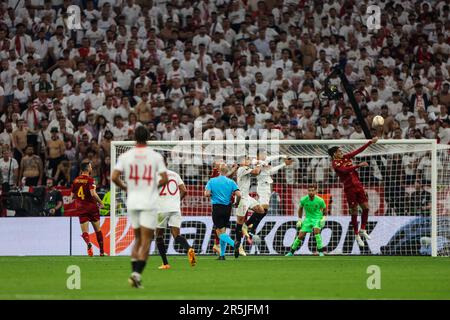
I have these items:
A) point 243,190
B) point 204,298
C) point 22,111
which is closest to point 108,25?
point 22,111

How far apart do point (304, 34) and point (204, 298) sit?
19.8 m

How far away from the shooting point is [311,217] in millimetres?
25172

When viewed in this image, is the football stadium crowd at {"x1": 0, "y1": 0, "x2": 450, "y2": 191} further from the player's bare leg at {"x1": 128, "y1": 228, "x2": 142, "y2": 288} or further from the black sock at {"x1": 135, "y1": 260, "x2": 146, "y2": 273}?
the black sock at {"x1": 135, "y1": 260, "x2": 146, "y2": 273}

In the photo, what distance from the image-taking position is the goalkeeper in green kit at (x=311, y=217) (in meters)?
25.1

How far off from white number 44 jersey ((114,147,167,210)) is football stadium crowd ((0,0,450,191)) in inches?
544

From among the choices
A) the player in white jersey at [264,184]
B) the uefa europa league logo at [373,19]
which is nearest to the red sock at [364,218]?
the player in white jersey at [264,184]

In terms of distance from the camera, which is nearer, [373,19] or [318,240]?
[318,240]

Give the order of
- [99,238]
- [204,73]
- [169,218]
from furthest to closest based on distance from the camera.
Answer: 1. [204,73]
2. [99,238]
3. [169,218]

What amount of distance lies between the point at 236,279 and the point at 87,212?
8.84 m

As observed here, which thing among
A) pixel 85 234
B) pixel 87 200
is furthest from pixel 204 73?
pixel 85 234

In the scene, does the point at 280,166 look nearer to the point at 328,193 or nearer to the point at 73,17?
the point at 328,193

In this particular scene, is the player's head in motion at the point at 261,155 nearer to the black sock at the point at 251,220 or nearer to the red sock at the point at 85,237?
the black sock at the point at 251,220

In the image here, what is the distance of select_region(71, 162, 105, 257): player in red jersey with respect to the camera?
24953mm

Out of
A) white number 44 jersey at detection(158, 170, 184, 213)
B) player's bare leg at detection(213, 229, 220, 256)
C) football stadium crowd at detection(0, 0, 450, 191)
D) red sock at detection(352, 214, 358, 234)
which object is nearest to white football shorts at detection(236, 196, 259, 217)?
player's bare leg at detection(213, 229, 220, 256)
